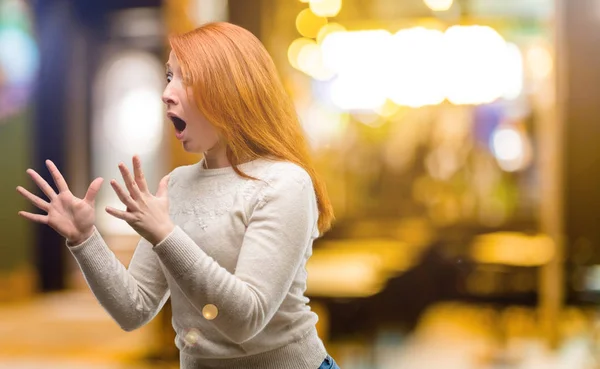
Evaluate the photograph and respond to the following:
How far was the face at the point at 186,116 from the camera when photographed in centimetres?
119

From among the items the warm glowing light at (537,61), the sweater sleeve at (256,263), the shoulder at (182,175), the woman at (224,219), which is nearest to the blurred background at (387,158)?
the warm glowing light at (537,61)

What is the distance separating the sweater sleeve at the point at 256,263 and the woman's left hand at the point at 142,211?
2 cm

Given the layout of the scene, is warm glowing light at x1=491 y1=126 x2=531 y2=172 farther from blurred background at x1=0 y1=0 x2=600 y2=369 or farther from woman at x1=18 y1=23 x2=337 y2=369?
woman at x1=18 y1=23 x2=337 y2=369

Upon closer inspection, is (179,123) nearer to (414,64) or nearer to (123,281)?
(123,281)

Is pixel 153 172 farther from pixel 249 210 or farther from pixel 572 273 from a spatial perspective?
pixel 249 210

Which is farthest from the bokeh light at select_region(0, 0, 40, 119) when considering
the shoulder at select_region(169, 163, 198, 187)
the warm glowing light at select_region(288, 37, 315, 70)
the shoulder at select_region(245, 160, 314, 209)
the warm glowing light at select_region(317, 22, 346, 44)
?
the shoulder at select_region(245, 160, 314, 209)

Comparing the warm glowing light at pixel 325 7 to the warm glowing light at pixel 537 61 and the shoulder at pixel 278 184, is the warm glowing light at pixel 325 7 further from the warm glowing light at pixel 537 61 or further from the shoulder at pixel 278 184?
the shoulder at pixel 278 184

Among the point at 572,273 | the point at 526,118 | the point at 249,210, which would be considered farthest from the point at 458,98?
the point at 249,210

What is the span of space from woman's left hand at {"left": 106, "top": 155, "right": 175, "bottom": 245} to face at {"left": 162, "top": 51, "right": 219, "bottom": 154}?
13cm

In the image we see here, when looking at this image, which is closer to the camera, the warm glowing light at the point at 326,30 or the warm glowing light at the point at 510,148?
the warm glowing light at the point at 326,30

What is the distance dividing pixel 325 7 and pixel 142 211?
18.1ft

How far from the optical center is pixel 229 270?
1.17 m

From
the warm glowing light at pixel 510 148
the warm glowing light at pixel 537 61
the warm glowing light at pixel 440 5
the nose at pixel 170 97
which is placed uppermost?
the warm glowing light at pixel 440 5

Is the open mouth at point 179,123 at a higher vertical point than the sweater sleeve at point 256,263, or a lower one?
higher
